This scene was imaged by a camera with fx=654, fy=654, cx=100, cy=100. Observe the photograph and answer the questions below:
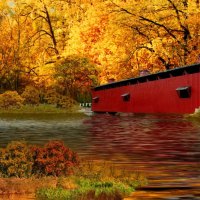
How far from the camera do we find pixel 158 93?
4825 cm

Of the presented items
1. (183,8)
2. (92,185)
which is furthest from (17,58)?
(92,185)

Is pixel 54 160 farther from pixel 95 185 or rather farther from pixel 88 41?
pixel 88 41

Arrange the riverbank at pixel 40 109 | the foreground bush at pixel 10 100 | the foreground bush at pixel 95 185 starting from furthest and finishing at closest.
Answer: the foreground bush at pixel 10 100 → the riverbank at pixel 40 109 → the foreground bush at pixel 95 185

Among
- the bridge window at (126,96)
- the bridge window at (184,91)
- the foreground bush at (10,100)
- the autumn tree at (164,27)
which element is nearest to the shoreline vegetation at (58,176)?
the bridge window at (184,91)

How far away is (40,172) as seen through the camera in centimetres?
1259

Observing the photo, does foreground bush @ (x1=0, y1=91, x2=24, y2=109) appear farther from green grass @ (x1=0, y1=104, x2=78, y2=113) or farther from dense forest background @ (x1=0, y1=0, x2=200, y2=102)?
dense forest background @ (x1=0, y1=0, x2=200, y2=102)

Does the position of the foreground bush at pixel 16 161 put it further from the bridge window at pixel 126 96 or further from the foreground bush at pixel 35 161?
the bridge window at pixel 126 96

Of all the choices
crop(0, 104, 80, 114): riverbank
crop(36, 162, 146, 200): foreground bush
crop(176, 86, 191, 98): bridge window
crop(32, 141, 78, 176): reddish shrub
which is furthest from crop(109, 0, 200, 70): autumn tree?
crop(36, 162, 146, 200): foreground bush

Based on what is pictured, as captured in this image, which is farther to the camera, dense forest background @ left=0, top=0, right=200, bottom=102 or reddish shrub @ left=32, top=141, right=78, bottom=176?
dense forest background @ left=0, top=0, right=200, bottom=102

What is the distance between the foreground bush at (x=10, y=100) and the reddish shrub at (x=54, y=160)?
62462 mm

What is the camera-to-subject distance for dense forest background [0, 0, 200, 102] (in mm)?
57156

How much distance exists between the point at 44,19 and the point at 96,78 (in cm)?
1994

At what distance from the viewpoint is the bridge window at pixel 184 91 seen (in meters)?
41.7

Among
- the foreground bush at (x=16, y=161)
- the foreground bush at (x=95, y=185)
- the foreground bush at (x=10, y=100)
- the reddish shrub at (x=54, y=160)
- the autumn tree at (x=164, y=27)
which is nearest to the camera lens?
the foreground bush at (x=95, y=185)
